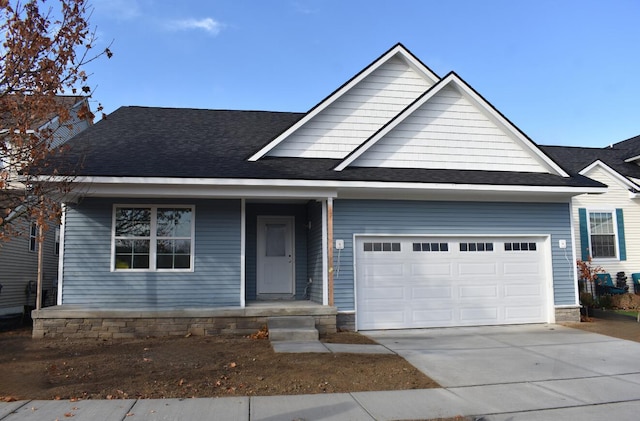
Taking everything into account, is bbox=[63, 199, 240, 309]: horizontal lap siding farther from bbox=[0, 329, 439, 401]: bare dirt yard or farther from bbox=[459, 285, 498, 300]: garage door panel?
bbox=[459, 285, 498, 300]: garage door panel

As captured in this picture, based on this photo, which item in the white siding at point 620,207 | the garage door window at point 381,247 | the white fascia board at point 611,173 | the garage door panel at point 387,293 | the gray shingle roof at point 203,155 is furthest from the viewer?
the white fascia board at point 611,173

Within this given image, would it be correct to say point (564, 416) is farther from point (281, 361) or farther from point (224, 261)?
point (224, 261)

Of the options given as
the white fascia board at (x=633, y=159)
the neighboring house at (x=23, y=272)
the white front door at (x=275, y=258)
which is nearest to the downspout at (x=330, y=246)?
the white front door at (x=275, y=258)

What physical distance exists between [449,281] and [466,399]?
579cm

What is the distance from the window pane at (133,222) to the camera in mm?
11031

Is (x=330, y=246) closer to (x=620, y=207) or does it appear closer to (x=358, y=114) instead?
(x=358, y=114)

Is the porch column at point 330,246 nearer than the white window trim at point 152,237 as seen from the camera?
Yes

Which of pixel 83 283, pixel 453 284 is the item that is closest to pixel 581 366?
pixel 453 284

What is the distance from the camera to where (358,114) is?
12500mm

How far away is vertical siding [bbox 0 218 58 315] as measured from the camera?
1421 cm

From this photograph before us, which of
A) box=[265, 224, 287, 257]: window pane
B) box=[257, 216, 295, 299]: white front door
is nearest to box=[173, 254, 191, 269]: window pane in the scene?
box=[257, 216, 295, 299]: white front door

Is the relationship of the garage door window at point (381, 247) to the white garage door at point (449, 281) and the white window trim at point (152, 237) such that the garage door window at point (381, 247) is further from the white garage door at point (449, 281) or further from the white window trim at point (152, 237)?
the white window trim at point (152, 237)

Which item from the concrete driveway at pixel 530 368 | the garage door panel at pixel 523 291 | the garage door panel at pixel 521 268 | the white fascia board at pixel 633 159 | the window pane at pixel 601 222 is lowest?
the concrete driveway at pixel 530 368

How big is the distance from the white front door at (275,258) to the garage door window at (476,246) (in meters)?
4.15
